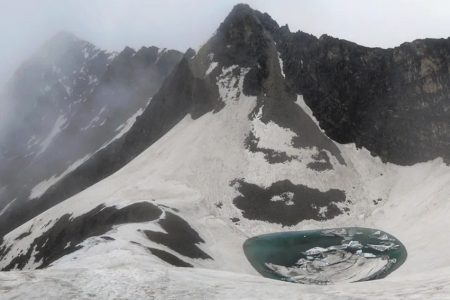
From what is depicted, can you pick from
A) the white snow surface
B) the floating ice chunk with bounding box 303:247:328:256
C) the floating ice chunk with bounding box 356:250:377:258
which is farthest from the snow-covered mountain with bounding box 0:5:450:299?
the floating ice chunk with bounding box 303:247:328:256

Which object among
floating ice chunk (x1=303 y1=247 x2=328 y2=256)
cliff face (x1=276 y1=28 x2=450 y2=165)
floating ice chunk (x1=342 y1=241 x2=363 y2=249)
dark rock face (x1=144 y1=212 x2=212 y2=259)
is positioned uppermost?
cliff face (x1=276 y1=28 x2=450 y2=165)

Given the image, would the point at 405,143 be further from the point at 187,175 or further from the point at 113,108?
the point at 113,108

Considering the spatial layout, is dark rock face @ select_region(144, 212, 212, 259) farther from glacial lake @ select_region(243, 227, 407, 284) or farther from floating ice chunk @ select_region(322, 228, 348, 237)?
floating ice chunk @ select_region(322, 228, 348, 237)

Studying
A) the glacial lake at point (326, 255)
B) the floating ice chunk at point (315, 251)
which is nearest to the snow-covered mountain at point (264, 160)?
the glacial lake at point (326, 255)

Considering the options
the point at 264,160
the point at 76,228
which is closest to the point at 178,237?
the point at 76,228

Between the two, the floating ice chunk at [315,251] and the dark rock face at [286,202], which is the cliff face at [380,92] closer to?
the dark rock face at [286,202]
